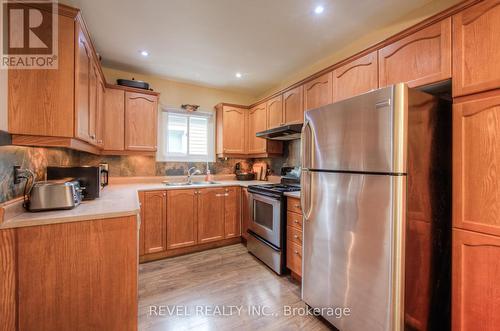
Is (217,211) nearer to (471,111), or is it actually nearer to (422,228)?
(422,228)

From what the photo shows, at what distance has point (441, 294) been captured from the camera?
4.84 feet

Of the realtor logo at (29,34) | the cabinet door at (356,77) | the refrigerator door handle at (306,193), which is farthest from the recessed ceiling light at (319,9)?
the realtor logo at (29,34)

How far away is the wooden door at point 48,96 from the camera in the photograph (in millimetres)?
1338

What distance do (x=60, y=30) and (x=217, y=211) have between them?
2.41 meters

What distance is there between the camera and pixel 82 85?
63.7 inches

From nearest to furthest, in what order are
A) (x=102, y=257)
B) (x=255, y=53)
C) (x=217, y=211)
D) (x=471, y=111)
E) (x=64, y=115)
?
(x=471, y=111) < (x=102, y=257) < (x=64, y=115) < (x=255, y=53) < (x=217, y=211)

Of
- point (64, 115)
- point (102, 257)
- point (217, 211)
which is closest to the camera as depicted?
point (102, 257)

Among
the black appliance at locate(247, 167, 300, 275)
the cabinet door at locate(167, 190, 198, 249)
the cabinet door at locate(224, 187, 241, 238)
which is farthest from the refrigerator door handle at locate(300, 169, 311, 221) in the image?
the cabinet door at locate(167, 190, 198, 249)

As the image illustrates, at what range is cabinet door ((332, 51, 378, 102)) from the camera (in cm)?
184

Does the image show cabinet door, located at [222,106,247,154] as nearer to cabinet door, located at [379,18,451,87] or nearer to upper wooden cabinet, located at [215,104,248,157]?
upper wooden cabinet, located at [215,104,248,157]

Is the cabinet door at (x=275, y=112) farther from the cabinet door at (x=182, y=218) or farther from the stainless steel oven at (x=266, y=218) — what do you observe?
the cabinet door at (x=182, y=218)

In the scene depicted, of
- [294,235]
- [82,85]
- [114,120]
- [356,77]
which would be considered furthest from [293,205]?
[114,120]

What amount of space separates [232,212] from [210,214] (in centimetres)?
34

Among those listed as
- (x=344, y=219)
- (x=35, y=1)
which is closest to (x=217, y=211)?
(x=344, y=219)
